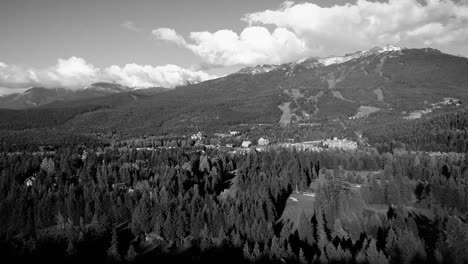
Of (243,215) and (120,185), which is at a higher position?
(120,185)

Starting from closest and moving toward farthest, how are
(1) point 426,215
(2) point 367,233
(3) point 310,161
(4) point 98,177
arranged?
(2) point 367,233 → (1) point 426,215 → (4) point 98,177 → (3) point 310,161

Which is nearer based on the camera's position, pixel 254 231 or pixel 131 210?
pixel 254 231

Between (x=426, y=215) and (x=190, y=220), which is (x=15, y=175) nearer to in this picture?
(x=190, y=220)

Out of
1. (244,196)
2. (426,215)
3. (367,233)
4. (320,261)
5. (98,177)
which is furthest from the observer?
(98,177)

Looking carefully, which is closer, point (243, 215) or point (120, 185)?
point (243, 215)

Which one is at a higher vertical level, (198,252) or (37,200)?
(37,200)

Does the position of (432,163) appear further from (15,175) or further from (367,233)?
(15,175)

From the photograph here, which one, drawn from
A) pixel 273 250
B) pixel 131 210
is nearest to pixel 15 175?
pixel 131 210

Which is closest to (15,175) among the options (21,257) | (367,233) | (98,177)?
(98,177)

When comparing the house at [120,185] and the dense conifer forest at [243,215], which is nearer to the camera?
the dense conifer forest at [243,215]

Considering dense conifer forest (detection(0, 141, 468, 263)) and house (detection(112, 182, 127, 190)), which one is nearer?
dense conifer forest (detection(0, 141, 468, 263))
